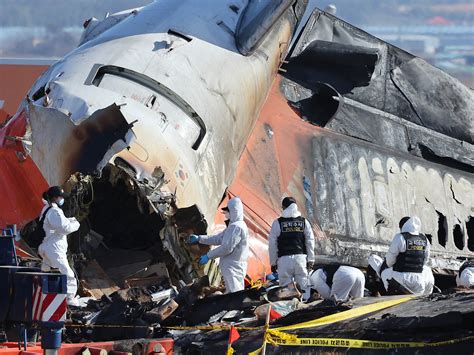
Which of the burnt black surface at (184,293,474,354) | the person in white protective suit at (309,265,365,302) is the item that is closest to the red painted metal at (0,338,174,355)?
the burnt black surface at (184,293,474,354)

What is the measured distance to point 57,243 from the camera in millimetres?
11445

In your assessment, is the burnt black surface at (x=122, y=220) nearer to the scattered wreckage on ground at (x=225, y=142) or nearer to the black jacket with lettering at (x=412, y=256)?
the scattered wreckage on ground at (x=225, y=142)

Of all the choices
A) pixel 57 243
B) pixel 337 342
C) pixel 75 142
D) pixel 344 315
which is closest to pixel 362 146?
pixel 75 142

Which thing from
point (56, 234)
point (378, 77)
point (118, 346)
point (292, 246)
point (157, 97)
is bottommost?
point (118, 346)

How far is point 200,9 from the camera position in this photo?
51.9 ft

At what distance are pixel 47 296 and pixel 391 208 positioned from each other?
11.1 metres

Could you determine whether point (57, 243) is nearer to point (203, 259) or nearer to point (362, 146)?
point (203, 259)

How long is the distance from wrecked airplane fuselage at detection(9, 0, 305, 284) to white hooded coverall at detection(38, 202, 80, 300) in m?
0.73

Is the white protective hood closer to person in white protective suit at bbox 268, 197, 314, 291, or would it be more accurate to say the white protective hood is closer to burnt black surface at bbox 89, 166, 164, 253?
person in white protective suit at bbox 268, 197, 314, 291

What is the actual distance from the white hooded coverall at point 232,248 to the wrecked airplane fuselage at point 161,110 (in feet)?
0.87

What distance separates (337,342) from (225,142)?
7182 mm

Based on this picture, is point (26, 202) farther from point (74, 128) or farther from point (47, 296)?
point (47, 296)

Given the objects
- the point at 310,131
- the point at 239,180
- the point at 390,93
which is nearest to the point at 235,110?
the point at 239,180

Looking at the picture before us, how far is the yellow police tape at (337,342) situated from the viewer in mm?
7168
